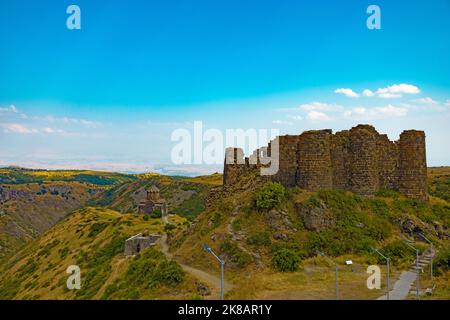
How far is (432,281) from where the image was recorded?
898 inches

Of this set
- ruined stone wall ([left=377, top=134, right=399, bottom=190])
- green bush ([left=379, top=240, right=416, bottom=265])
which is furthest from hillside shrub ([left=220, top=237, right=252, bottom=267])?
ruined stone wall ([left=377, top=134, right=399, bottom=190])

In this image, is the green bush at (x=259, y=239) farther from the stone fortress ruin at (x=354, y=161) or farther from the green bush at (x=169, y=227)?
the green bush at (x=169, y=227)

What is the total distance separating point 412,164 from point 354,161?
188 inches

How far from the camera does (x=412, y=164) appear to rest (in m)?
32.2

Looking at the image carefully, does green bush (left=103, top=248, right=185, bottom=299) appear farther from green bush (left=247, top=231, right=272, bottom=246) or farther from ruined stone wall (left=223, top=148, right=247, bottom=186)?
ruined stone wall (left=223, top=148, right=247, bottom=186)

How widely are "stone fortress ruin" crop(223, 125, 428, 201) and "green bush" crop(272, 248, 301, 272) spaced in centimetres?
677

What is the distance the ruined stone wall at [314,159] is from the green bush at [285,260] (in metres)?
6.76

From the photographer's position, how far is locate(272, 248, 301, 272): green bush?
25281 millimetres

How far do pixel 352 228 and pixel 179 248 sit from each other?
1273 cm
